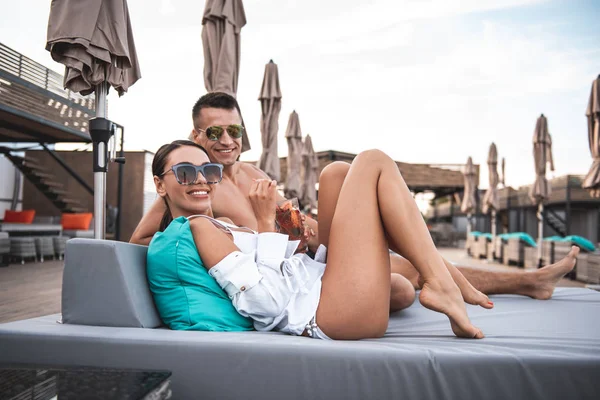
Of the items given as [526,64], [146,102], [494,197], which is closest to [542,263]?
[494,197]

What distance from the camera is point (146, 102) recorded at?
9.65m

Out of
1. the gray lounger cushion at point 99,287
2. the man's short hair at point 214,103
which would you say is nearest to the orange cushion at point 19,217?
the man's short hair at point 214,103

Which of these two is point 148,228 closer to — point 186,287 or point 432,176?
point 186,287

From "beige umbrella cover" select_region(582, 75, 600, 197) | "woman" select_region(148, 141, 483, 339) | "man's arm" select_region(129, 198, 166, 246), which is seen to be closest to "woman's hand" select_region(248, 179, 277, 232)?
"woman" select_region(148, 141, 483, 339)

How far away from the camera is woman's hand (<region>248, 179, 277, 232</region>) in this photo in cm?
165

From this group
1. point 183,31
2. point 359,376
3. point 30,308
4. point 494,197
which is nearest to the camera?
point 359,376

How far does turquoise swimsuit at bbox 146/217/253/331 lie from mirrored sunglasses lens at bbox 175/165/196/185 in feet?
0.88

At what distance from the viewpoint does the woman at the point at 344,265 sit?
1580 millimetres

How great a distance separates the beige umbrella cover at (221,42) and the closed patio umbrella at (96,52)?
71.0 inches

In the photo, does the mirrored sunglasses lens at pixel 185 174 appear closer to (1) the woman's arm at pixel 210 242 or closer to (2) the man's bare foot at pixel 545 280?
(1) the woman's arm at pixel 210 242

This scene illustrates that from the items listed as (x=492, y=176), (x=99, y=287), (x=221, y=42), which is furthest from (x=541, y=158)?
(x=99, y=287)

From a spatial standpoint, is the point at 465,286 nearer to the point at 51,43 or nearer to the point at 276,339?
the point at 276,339

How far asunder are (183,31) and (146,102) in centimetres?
183

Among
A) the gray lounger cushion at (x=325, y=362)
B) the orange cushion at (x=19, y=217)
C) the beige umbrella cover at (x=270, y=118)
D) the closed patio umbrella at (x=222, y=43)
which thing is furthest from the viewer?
the orange cushion at (x=19, y=217)
